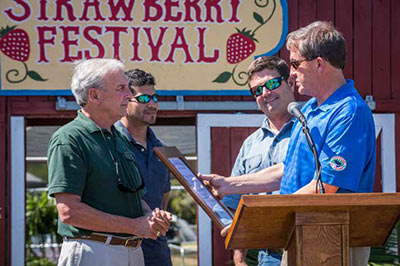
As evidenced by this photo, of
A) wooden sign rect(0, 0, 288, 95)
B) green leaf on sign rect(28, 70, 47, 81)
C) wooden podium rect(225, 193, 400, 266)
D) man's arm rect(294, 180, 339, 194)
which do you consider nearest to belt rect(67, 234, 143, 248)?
wooden podium rect(225, 193, 400, 266)

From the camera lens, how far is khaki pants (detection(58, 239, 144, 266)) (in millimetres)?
3166

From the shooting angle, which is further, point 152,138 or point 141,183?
point 152,138

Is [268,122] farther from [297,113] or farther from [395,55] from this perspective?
[395,55]

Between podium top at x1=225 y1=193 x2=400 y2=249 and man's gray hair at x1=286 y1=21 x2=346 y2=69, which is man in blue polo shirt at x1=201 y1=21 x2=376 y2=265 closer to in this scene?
man's gray hair at x1=286 y1=21 x2=346 y2=69

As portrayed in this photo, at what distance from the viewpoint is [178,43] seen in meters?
6.54

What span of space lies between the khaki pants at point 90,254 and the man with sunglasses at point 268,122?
0.98 meters

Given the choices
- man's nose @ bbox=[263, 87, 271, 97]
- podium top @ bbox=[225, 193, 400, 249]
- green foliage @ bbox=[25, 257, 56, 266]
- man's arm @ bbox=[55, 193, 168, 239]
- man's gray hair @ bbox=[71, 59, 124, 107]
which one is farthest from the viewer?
green foliage @ bbox=[25, 257, 56, 266]

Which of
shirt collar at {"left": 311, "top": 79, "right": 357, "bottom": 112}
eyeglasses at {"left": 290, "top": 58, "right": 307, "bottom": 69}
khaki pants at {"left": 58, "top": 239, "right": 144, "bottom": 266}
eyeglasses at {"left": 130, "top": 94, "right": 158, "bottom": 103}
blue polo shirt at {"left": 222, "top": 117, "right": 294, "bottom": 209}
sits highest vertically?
eyeglasses at {"left": 290, "top": 58, "right": 307, "bottom": 69}

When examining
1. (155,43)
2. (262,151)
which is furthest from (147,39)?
(262,151)

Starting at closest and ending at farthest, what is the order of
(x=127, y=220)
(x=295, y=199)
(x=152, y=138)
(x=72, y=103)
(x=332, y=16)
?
(x=295, y=199), (x=127, y=220), (x=152, y=138), (x=72, y=103), (x=332, y=16)

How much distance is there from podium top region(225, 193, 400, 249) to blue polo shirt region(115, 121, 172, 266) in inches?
69.4

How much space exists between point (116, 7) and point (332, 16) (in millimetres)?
2088

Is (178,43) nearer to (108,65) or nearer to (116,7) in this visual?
(116,7)

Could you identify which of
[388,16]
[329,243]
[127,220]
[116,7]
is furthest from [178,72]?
[329,243]
